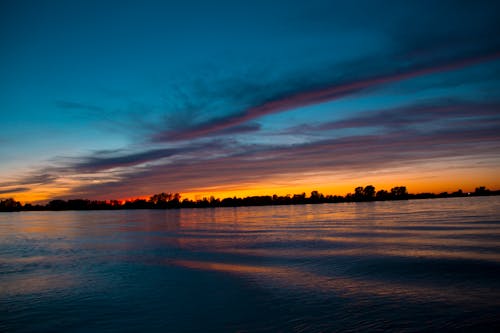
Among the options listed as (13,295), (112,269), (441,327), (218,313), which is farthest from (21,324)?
(441,327)

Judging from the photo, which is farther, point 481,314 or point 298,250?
point 298,250

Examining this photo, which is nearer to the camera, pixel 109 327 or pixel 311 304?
pixel 109 327

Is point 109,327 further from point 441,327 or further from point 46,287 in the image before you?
point 441,327

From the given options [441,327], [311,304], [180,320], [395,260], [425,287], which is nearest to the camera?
[441,327]

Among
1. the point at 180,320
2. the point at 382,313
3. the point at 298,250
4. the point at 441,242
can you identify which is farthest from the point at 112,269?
the point at 441,242

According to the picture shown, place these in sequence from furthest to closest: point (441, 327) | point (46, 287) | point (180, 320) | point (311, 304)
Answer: point (46, 287)
point (311, 304)
point (180, 320)
point (441, 327)

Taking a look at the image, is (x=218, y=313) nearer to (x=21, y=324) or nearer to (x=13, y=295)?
(x=21, y=324)

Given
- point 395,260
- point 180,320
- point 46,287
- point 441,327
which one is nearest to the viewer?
point 441,327

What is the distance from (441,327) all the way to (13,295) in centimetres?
1619

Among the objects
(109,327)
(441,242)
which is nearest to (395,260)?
(441,242)

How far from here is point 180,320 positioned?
1119 centimetres

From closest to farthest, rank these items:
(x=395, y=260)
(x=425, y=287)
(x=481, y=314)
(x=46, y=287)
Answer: (x=481, y=314)
(x=425, y=287)
(x=46, y=287)
(x=395, y=260)

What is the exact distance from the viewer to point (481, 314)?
10.4 meters

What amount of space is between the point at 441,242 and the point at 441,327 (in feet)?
63.4
